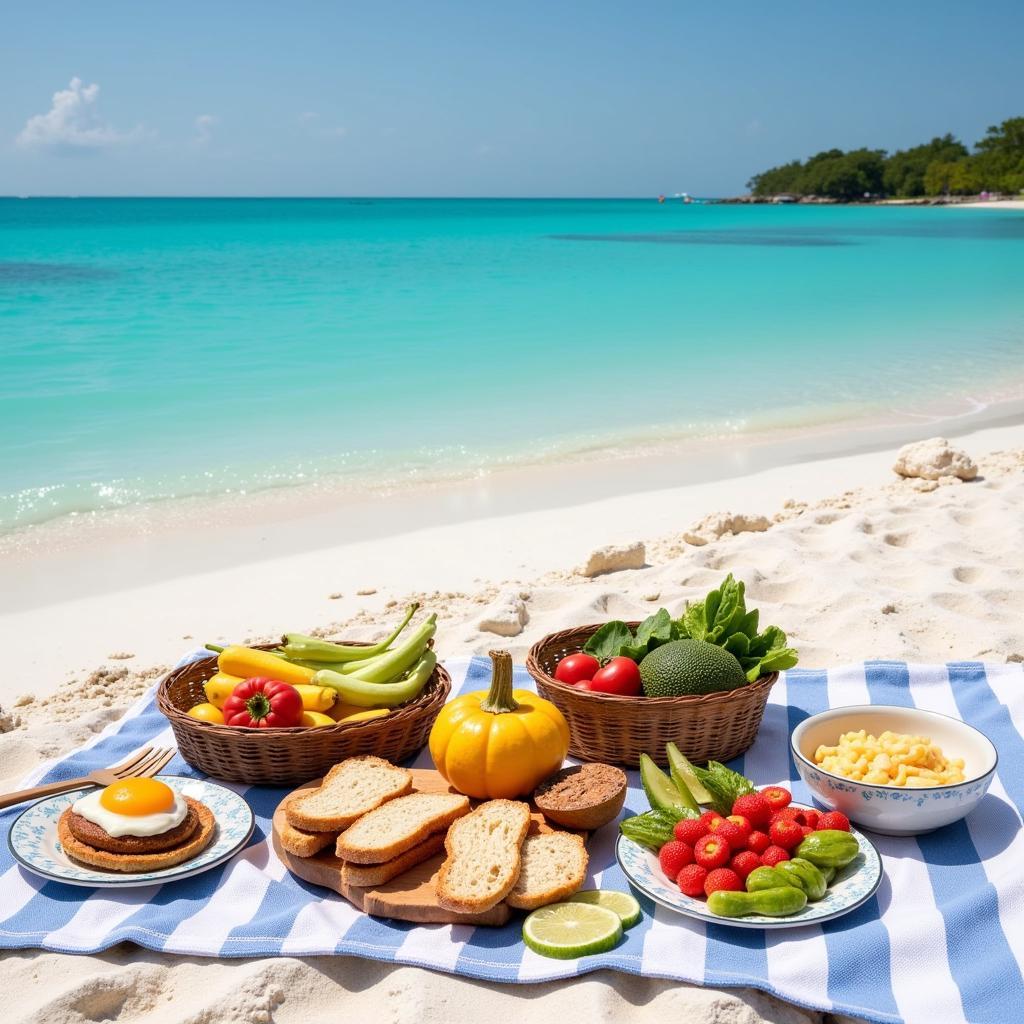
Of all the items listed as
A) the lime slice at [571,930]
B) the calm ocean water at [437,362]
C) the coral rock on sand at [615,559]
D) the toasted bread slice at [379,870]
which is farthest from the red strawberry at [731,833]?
the calm ocean water at [437,362]

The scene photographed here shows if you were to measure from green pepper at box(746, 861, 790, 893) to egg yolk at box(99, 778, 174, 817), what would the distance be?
1.55 meters

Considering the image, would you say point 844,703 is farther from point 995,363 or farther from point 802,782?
point 995,363

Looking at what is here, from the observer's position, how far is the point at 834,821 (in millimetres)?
2805

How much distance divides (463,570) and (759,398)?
726 centimetres

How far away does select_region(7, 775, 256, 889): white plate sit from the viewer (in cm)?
282

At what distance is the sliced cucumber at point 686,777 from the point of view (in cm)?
299

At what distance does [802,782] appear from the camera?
3436 millimetres

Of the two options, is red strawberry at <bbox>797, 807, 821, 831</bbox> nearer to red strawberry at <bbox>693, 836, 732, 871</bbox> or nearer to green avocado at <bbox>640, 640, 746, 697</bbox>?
red strawberry at <bbox>693, 836, 732, 871</bbox>

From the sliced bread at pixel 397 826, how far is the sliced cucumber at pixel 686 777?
2.00ft

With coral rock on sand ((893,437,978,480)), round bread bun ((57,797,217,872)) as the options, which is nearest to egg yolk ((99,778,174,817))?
round bread bun ((57,797,217,872))

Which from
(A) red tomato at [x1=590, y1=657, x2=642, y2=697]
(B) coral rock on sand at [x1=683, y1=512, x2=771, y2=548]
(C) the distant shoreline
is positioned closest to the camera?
(A) red tomato at [x1=590, y1=657, x2=642, y2=697]

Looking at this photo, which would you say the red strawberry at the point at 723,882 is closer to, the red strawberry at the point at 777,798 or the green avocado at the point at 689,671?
the red strawberry at the point at 777,798

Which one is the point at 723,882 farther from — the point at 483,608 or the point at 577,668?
the point at 483,608

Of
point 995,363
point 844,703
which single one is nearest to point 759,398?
point 995,363
